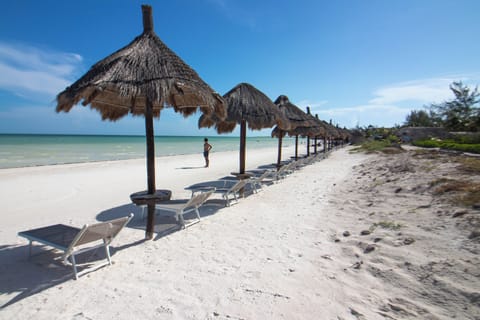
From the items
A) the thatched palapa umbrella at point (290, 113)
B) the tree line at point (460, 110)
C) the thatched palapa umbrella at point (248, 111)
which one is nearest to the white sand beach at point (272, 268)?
the thatched palapa umbrella at point (248, 111)

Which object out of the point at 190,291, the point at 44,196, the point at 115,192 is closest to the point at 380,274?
the point at 190,291

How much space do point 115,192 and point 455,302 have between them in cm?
781

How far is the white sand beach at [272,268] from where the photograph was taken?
224 cm

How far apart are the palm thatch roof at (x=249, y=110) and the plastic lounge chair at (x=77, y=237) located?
12.2 ft

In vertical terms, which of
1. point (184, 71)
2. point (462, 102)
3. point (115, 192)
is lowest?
point (115, 192)

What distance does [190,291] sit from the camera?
8.30 ft

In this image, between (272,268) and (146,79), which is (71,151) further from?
(272,268)

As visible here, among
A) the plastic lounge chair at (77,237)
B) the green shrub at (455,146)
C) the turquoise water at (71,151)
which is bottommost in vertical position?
the turquoise water at (71,151)

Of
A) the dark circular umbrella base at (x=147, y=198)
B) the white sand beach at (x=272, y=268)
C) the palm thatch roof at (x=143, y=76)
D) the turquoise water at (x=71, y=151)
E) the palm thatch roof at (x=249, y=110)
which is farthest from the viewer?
the turquoise water at (x=71, y=151)

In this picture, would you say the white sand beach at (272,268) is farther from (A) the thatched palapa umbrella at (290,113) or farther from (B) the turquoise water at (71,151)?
(B) the turquoise water at (71,151)

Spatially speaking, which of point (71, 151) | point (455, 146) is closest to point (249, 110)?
point (455, 146)

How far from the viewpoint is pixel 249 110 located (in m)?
6.56

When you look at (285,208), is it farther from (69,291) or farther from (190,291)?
(69,291)

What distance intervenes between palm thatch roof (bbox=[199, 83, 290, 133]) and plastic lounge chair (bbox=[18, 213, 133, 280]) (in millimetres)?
3723
